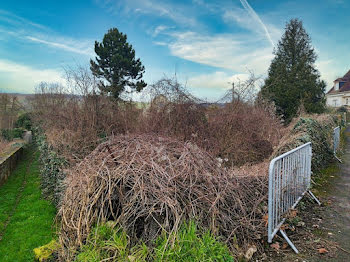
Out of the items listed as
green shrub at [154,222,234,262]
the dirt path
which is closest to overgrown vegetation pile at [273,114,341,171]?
the dirt path

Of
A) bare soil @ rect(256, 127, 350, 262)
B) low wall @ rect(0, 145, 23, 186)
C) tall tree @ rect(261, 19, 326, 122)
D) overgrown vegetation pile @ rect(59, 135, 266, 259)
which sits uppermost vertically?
tall tree @ rect(261, 19, 326, 122)

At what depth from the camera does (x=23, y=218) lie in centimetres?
538

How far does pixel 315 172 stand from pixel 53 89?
15.3 metres

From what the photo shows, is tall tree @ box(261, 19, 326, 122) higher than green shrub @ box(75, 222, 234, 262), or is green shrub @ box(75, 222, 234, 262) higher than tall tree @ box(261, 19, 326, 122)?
tall tree @ box(261, 19, 326, 122)

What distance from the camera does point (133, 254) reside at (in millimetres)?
2525

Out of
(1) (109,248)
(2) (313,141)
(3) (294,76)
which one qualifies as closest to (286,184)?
Answer: (1) (109,248)

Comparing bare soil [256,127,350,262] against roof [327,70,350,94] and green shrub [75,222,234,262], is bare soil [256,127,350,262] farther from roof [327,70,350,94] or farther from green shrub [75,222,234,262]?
roof [327,70,350,94]

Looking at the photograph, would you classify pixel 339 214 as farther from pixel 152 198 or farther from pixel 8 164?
pixel 8 164

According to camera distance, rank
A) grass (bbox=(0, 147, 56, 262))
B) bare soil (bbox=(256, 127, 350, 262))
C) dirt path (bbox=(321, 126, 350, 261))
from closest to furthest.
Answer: bare soil (bbox=(256, 127, 350, 262)) → dirt path (bbox=(321, 126, 350, 261)) → grass (bbox=(0, 147, 56, 262))

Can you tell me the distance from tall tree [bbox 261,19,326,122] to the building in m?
23.1

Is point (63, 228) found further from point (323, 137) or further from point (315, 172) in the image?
point (323, 137)

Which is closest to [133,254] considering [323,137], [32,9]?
[323,137]

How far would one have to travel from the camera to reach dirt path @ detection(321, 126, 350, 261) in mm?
3307

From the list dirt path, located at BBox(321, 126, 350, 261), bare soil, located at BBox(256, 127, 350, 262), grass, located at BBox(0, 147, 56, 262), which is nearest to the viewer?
bare soil, located at BBox(256, 127, 350, 262)
